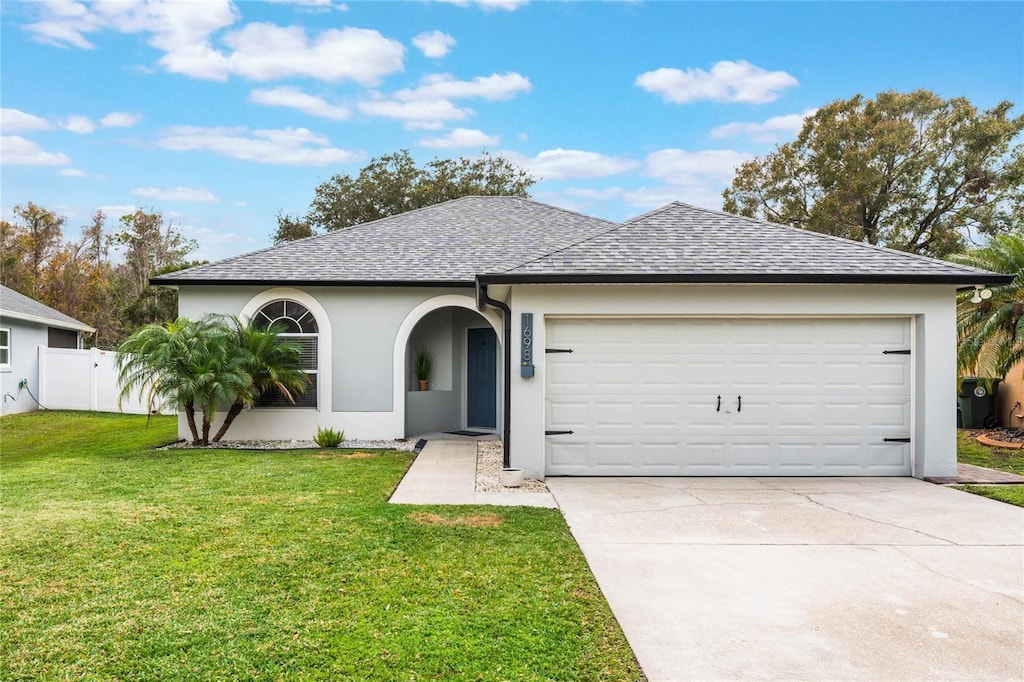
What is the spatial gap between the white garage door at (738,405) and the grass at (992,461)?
113 cm

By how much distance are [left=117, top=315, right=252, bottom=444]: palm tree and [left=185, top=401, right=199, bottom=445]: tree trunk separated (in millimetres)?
324

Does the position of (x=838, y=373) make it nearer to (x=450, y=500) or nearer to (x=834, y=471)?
(x=834, y=471)

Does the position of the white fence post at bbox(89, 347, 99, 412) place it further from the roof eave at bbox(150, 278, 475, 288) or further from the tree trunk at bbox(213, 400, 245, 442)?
the tree trunk at bbox(213, 400, 245, 442)

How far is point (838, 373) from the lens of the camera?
9.14 meters

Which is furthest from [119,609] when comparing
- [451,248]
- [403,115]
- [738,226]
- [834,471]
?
[403,115]

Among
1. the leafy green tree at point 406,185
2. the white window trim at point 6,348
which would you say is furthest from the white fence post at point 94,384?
the leafy green tree at point 406,185

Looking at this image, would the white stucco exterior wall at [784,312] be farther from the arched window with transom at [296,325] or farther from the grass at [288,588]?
the arched window with transom at [296,325]

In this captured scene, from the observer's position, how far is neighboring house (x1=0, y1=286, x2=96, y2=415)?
17.4 metres

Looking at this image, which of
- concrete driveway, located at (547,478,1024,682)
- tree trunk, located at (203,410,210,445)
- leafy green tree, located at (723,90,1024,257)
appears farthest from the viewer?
leafy green tree, located at (723,90,1024,257)

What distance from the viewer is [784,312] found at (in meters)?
9.04

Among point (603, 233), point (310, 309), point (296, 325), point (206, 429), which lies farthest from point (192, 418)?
point (603, 233)

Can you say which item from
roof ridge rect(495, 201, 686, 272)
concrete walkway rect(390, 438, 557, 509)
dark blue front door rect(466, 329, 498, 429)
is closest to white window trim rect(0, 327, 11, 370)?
dark blue front door rect(466, 329, 498, 429)

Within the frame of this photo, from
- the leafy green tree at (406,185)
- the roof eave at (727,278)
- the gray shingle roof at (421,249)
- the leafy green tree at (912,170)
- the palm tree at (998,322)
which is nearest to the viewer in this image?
the roof eave at (727,278)

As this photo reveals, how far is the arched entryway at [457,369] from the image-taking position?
47.4ft
